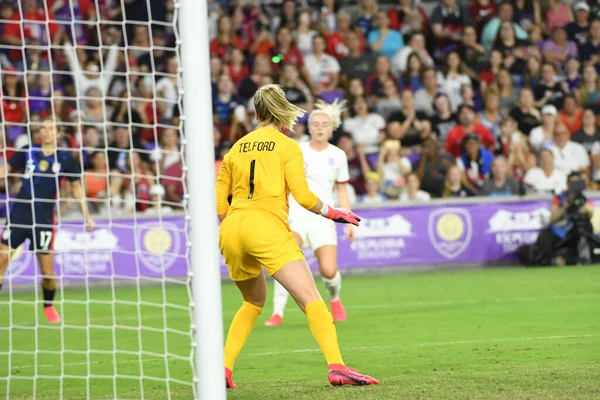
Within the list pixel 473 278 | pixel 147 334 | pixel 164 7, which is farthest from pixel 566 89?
pixel 147 334

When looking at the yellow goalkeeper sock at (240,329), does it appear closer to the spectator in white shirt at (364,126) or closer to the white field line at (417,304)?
the white field line at (417,304)

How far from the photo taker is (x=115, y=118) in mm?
19156

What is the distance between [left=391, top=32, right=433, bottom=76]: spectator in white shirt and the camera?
69.6 feet

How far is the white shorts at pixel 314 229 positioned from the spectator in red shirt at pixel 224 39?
9425 millimetres

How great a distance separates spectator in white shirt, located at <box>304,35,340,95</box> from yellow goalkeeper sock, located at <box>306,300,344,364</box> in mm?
13639

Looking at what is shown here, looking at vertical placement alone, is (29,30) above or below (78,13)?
below

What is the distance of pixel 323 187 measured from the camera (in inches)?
456

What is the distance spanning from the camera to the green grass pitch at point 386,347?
23.2ft

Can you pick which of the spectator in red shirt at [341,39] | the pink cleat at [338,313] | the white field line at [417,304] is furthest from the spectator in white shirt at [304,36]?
the pink cleat at [338,313]

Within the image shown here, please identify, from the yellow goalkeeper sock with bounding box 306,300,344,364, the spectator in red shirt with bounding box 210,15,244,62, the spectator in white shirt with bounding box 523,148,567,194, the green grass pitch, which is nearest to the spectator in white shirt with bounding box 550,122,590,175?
the spectator in white shirt with bounding box 523,148,567,194

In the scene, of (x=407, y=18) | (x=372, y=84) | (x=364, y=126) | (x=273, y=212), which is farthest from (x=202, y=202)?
(x=407, y=18)

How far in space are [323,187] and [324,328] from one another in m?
4.53

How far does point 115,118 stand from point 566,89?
886 cm

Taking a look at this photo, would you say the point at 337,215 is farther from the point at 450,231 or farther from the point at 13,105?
the point at 13,105
